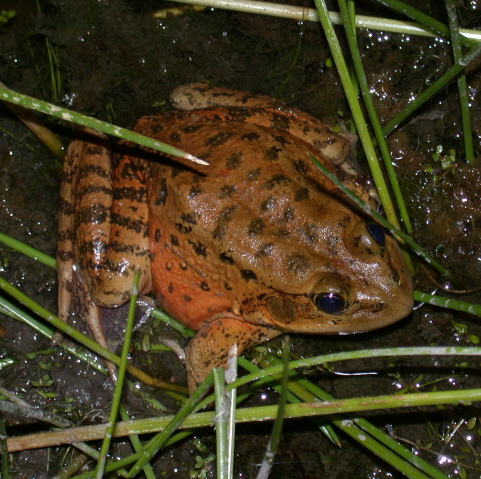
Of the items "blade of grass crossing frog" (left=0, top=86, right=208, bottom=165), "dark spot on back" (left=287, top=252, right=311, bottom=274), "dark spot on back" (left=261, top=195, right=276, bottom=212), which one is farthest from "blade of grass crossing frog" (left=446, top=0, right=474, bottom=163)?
"blade of grass crossing frog" (left=0, top=86, right=208, bottom=165)

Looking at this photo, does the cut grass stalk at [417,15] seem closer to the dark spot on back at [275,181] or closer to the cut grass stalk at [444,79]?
the cut grass stalk at [444,79]

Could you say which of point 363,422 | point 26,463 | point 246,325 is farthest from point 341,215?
point 26,463

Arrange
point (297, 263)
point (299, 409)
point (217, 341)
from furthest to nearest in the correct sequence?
1. point (217, 341)
2. point (297, 263)
3. point (299, 409)

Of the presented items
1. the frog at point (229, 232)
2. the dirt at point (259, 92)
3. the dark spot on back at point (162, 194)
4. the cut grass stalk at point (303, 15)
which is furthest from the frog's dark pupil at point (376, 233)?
the cut grass stalk at point (303, 15)

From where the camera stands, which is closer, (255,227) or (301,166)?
(255,227)

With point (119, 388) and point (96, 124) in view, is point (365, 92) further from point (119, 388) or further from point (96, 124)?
point (119, 388)

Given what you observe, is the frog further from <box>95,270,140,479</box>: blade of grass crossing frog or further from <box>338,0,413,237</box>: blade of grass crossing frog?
<box>95,270,140,479</box>: blade of grass crossing frog

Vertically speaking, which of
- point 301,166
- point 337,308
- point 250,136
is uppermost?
point 250,136

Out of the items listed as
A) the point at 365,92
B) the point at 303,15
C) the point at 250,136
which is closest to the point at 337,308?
the point at 250,136
